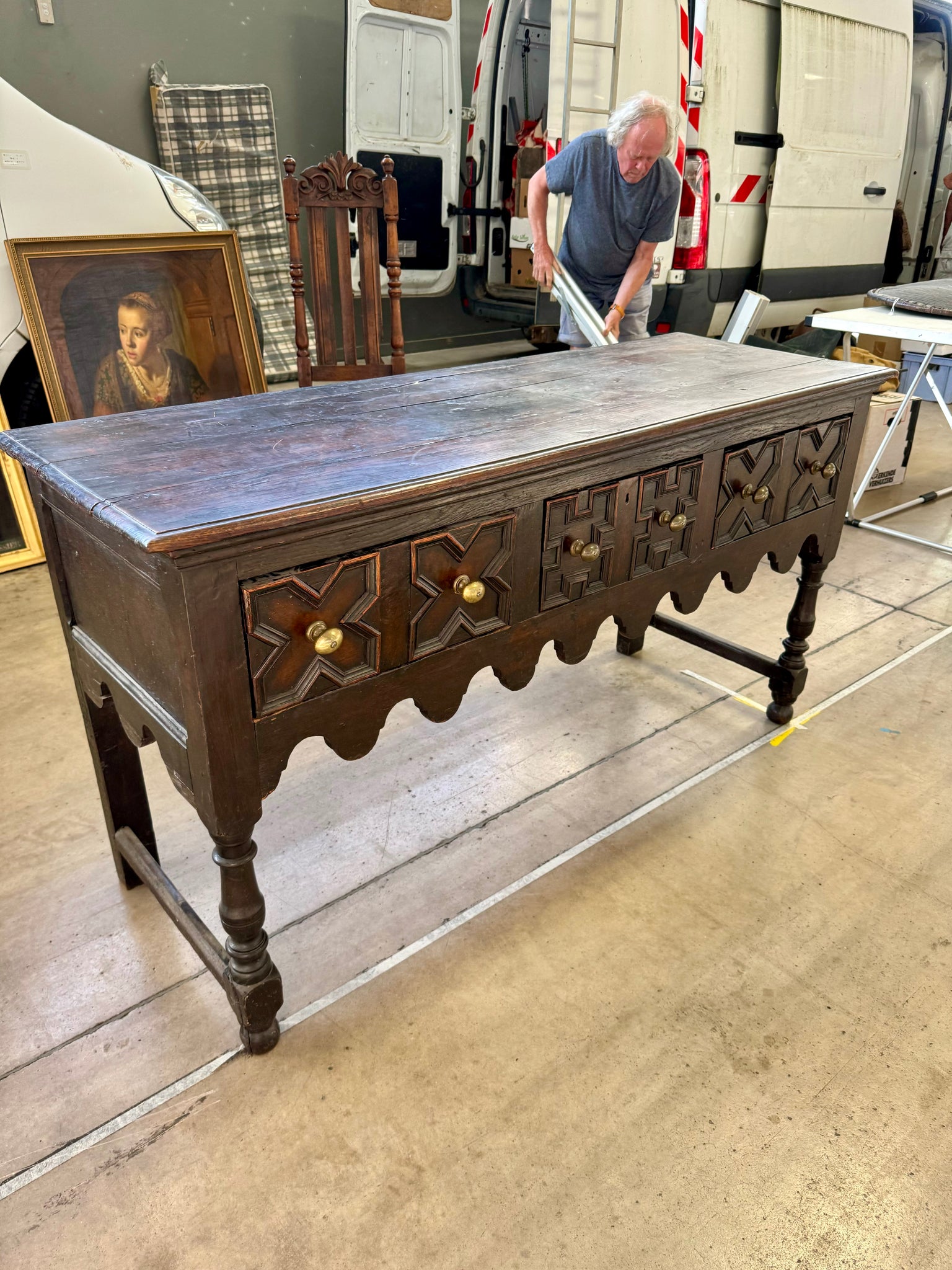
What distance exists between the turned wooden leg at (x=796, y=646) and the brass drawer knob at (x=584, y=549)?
2.95ft

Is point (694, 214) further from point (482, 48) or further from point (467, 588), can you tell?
point (467, 588)

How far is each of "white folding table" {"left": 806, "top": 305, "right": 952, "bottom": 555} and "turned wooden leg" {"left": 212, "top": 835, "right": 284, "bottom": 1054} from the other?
257cm

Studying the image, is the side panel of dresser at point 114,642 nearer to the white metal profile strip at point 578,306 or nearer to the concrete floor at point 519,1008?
the concrete floor at point 519,1008

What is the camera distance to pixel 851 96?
4.75 m

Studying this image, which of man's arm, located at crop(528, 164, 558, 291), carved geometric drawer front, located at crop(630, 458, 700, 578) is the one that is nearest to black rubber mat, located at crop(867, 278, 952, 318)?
man's arm, located at crop(528, 164, 558, 291)

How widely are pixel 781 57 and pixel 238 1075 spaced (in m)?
4.84

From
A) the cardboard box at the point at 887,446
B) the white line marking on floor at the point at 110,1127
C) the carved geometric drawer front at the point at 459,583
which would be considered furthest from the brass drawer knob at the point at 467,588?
the cardboard box at the point at 887,446

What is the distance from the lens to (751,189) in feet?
14.6

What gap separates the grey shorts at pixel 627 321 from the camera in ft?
11.8

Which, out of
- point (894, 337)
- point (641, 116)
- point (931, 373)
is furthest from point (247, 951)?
point (931, 373)

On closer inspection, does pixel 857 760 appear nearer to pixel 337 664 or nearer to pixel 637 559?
pixel 637 559

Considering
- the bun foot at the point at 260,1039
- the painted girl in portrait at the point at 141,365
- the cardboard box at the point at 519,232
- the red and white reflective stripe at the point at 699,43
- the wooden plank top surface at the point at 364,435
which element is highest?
the red and white reflective stripe at the point at 699,43

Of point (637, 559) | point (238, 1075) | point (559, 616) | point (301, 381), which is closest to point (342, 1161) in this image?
point (238, 1075)

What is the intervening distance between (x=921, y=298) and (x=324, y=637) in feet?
11.6
